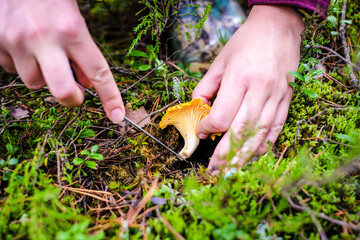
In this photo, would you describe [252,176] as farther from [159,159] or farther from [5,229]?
[5,229]

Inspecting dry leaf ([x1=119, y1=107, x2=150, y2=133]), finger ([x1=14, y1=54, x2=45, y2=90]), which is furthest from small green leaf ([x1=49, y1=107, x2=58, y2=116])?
finger ([x1=14, y1=54, x2=45, y2=90])

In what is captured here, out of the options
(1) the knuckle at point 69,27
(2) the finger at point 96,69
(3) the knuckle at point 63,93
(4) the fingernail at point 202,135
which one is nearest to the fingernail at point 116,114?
(2) the finger at point 96,69

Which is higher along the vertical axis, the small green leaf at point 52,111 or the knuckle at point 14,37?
the knuckle at point 14,37

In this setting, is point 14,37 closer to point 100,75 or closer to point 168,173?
point 100,75

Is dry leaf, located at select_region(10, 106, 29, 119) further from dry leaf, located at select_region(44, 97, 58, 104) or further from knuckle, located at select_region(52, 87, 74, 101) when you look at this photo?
knuckle, located at select_region(52, 87, 74, 101)

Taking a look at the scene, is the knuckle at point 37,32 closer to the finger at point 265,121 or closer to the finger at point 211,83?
the finger at point 211,83

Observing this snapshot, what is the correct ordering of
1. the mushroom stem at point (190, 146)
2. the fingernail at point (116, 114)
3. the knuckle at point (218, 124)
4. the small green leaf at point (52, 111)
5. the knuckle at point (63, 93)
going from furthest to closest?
the small green leaf at point (52, 111) < the mushroom stem at point (190, 146) < the knuckle at point (218, 124) < the fingernail at point (116, 114) < the knuckle at point (63, 93)
